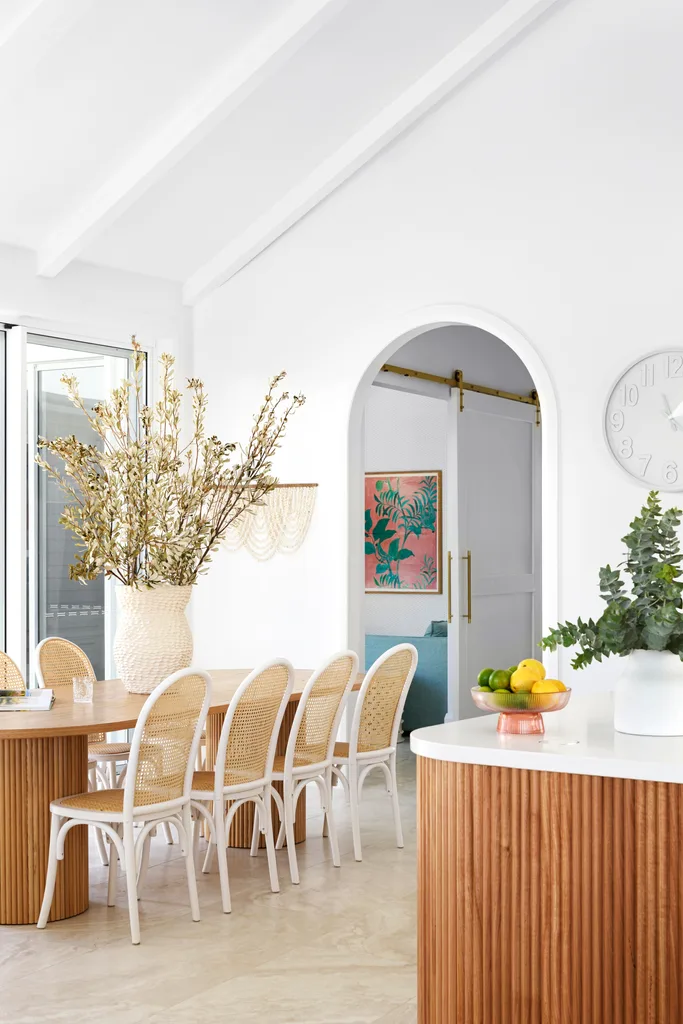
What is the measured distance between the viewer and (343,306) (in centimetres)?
654

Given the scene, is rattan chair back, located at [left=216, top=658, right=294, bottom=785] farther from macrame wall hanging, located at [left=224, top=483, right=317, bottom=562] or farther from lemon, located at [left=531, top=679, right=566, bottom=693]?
macrame wall hanging, located at [left=224, top=483, right=317, bottom=562]

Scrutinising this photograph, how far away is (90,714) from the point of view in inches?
162

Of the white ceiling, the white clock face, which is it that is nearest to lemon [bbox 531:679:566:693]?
the white clock face

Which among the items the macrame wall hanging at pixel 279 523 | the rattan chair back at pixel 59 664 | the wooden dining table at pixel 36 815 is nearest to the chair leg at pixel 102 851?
the rattan chair back at pixel 59 664

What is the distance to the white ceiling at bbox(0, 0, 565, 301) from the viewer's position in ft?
17.0

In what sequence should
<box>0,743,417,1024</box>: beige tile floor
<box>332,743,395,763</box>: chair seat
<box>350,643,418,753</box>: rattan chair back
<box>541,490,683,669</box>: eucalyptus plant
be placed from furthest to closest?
<box>332,743,395,763</box>: chair seat, <box>350,643,418,753</box>: rattan chair back, <box>0,743,417,1024</box>: beige tile floor, <box>541,490,683,669</box>: eucalyptus plant

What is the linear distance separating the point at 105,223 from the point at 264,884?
11.2ft

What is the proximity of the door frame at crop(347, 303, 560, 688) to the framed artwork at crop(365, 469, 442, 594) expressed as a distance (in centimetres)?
196

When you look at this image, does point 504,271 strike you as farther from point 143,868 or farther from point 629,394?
point 143,868

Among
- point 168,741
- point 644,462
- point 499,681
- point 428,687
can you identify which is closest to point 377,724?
point 168,741

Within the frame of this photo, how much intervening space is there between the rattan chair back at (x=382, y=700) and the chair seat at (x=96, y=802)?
1104 millimetres

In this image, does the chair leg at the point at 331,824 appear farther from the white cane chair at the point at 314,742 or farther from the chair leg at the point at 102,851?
the chair leg at the point at 102,851

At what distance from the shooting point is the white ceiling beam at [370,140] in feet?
19.1

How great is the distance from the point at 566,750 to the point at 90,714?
212 cm
